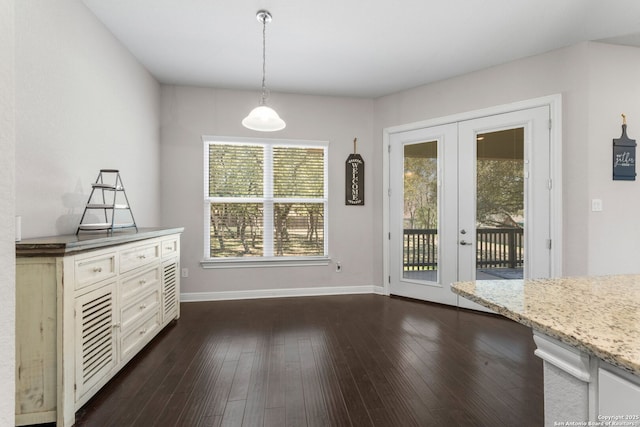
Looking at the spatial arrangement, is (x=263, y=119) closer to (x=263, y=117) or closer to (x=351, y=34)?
(x=263, y=117)

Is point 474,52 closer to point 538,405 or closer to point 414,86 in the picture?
point 414,86

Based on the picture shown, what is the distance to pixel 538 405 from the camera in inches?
73.2

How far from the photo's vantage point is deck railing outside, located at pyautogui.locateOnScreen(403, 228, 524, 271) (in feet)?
11.2

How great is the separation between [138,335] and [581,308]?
2.85 m

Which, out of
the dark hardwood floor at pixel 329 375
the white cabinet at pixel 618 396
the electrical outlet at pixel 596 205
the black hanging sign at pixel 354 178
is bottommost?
the dark hardwood floor at pixel 329 375

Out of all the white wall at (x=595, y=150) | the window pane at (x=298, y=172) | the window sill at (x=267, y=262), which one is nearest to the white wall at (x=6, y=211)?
the window sill at (x=267, y=262)

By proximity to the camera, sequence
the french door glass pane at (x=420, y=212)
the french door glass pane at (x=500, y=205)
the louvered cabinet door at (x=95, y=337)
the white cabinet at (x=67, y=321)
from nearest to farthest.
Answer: the white cabinet at (x=67, y=321)
the louvered cabinet door at (x=95, y=337)
the french door glass pane at (x=500, y=205)
the french door glass pane at (x=420, y=212)

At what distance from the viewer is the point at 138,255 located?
245 cm

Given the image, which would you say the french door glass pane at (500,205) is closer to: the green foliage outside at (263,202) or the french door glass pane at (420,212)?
the french door glass pane at (420,212)

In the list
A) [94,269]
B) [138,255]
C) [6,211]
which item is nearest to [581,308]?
[6,211]

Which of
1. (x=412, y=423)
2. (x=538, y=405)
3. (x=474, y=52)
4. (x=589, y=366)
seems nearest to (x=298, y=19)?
(x=474, y=52)

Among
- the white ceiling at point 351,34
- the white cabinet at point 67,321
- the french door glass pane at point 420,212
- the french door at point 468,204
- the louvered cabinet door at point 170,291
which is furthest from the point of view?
the french door glass pane at point 420,212

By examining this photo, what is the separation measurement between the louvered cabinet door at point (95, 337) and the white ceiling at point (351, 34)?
2349 mm

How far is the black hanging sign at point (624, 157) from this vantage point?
2969 mm
